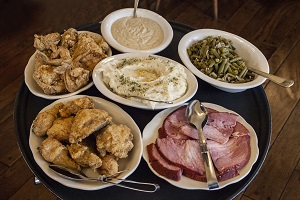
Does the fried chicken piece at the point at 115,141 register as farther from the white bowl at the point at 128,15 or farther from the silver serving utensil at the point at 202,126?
the white bowl at the point at 128,15

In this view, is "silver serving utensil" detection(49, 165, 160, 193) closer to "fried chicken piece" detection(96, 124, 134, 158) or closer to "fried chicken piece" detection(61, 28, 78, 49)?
"fried chicken piece" detection(96, 124, 134, 158)

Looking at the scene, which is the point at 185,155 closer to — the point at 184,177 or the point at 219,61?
the point at 184,177

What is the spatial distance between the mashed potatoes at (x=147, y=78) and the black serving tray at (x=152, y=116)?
102mm

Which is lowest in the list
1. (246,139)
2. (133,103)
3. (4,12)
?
(4,12)

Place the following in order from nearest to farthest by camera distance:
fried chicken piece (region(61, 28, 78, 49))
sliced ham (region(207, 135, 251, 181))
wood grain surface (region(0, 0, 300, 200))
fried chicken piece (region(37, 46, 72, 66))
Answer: sliced ham (region(207, 135, 251, 181)) < fried chicken piece (region(37, 46, 72, 66)) < fried chicken piece (region(61, 28, 78, 49)) < wood grain surface (region(0, 0, 300, 200))

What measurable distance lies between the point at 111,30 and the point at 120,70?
392 mm

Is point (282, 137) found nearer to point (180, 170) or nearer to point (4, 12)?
point (180, 170)

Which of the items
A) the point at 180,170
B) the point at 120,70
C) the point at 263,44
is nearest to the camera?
the point at 180,170

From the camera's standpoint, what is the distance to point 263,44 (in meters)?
2.91

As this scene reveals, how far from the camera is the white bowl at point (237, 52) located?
1435 millimetres

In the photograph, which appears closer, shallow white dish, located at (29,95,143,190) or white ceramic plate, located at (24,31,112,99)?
shallow white dish, located at (29,95,143,190)

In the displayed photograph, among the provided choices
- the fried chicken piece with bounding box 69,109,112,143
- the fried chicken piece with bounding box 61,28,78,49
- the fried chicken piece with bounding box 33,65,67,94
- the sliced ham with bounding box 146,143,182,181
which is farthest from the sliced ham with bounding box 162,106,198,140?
the fried chicken piece with bounding box 61,28,78,49

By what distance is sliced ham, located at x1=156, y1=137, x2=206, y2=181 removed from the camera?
3.76 feet

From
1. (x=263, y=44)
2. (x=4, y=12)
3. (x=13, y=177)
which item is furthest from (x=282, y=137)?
(x=4, y=12)
